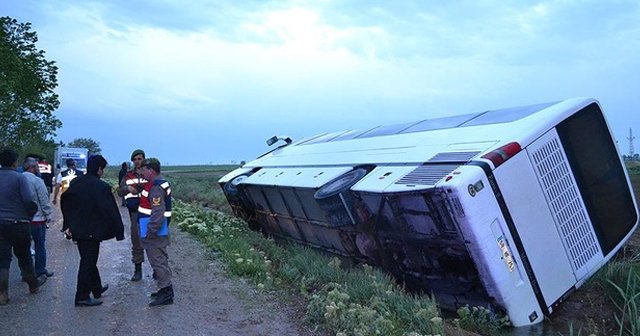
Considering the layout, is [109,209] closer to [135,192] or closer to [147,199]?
[147,199]

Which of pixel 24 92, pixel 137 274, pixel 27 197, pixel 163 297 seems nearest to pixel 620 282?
pixel 163 297

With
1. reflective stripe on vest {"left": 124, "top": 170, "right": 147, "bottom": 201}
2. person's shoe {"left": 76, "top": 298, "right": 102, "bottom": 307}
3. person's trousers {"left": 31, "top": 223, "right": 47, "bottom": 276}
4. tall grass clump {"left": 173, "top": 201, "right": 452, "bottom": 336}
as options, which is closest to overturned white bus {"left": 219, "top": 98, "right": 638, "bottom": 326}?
tall grass clump {"left": 173, "top": 201, "right": 452, "bottom": 336}

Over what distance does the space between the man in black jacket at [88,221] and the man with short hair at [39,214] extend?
32.6 inches

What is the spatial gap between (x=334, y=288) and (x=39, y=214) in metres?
4.08

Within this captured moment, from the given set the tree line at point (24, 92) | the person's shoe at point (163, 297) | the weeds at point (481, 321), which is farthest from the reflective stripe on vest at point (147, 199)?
the tree line at point (24, 92)

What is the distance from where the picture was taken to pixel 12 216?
641 cm

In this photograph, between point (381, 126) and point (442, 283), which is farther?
point (381, 126)

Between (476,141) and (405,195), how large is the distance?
1.18 metres

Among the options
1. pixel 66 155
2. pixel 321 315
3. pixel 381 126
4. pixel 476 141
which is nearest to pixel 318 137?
pixel 381 126

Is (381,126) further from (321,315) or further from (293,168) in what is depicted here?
(321,315)

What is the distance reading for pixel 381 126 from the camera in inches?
401

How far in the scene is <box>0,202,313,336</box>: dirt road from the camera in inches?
212

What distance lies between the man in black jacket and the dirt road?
1.01ft

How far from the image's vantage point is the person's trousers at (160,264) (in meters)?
6.23
